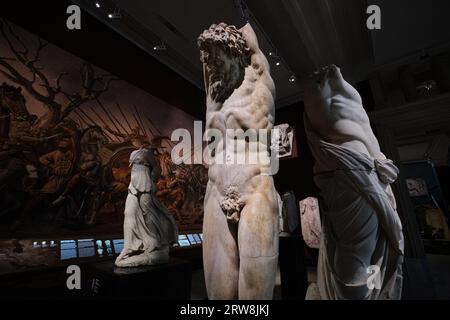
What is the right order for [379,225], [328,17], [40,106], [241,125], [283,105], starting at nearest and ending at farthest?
[241,125]
[379,225]
[40,106]
[328,17]
[283,105]

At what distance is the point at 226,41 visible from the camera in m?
1.36

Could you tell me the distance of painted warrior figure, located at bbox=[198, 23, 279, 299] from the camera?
102cm

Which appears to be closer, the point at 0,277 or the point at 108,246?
the point at 0,277

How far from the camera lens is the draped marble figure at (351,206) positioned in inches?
57.4

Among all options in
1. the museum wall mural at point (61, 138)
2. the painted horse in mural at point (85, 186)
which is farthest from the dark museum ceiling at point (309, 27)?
the painted horse in mural at point (85, 186)

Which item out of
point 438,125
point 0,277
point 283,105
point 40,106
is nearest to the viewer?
point 0,277

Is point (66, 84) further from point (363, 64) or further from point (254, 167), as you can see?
point (363, 64)

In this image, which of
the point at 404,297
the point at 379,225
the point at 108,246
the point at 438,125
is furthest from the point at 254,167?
the point at 438,125

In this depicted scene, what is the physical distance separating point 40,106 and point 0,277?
2.70m

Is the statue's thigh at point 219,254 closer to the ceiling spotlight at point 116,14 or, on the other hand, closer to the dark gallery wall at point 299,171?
the ceiling spotlight at point 116,14

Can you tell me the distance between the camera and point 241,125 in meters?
1.25

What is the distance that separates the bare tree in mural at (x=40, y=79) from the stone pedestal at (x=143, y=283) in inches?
122

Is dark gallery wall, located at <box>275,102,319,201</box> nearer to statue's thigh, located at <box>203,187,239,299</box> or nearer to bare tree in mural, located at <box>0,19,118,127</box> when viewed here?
bare tree in mural, located at <box>0,19,118,127</box>

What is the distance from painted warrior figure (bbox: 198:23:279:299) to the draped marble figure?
2.07 ft
